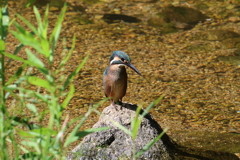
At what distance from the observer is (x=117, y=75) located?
15.1 feet

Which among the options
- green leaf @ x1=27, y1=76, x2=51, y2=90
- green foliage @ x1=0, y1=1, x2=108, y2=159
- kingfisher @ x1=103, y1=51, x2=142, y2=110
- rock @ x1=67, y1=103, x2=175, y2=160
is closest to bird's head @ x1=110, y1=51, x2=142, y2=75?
kingfisher @ x1=103, y1=51, x2=142, y2=110

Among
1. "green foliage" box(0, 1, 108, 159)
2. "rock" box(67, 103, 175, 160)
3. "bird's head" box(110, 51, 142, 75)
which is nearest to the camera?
"green foliage" box(0, 1, 108, 159)

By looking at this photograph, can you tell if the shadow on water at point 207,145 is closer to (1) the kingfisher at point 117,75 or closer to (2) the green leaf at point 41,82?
(1) the kingfisher at point 117,75

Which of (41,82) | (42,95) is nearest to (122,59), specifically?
(42,95)

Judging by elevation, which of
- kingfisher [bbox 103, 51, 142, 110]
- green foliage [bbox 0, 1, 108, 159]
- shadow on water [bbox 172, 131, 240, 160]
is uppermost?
green foliage [bbox 0, 1, 108, 159]

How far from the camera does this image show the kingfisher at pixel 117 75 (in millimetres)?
4541

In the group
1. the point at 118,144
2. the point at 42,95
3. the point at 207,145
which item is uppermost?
the point at 42,95

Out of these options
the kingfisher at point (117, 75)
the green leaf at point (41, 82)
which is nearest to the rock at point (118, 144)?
the kingfisher at point (117, 75)

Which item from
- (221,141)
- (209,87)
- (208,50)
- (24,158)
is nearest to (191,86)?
(209,87)

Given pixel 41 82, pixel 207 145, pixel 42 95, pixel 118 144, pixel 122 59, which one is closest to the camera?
pixel 41 82

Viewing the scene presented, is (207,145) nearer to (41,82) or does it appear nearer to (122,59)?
(122,59)

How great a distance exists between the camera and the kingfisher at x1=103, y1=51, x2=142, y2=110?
454 cm

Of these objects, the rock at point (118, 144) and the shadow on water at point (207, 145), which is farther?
the shadow on water at point (207, 145)

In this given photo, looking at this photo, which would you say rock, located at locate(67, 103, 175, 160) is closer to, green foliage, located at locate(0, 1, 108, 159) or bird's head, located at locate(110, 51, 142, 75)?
bird's head, located at locate(110, 51, 142, 75)
